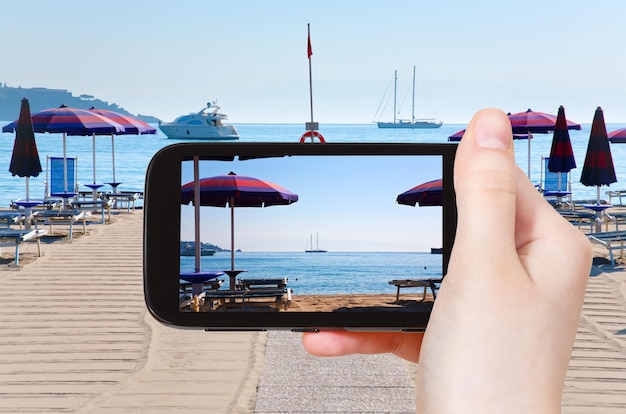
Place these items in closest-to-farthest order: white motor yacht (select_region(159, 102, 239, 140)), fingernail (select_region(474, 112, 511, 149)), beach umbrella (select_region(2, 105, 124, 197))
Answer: fingernail (select_region(474, 112, 511, 149)) → beach umbrella (select_region(2, 105, 124, 197)) → white motor yacht (select_region(159, 102, 239, 140))

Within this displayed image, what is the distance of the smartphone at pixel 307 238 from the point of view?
2.02 m

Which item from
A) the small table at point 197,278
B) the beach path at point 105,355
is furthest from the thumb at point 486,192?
the beach path at point 105,355

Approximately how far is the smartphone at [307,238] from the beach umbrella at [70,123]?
16.0 m

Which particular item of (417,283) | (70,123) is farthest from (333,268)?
(70,123)

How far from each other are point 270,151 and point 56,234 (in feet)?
45.6

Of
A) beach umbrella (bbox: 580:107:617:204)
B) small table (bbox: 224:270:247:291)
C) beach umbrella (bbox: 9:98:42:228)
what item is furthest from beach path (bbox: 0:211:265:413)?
beach umbrella (bbox: 580:107:617:204)

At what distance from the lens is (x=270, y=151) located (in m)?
2.03

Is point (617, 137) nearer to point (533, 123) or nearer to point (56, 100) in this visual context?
point (533, 123)

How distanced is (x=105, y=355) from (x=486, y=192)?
6.28 m

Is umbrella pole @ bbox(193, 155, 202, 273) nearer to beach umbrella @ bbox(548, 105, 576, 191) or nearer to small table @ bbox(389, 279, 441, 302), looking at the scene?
small table @ bbox(389, 279, 441, 302)

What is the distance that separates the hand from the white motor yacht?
90.9m

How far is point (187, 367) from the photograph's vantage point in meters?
6.79

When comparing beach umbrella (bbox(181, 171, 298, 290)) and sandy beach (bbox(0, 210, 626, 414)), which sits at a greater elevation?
beach umbrella (bbox(181, 171, 298, 290))

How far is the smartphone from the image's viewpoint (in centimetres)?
202
